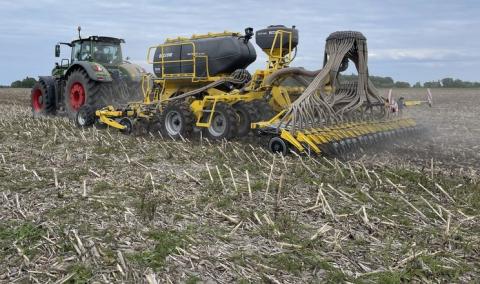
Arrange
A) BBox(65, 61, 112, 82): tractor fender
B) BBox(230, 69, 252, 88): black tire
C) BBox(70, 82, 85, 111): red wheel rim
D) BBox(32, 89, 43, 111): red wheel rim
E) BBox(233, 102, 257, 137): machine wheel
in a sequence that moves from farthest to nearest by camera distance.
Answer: BBox(32, 89, 43, 111): red wheel rim → BBox(70, 82, 85, 111): red wheel rim → BBox(65, 61, 112, 82): tractor fender → BBox(230, 69, 252, 88): black tire → BBox(233, 102, 257, 137): machine wheel

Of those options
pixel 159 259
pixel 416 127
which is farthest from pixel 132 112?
pixel 159 259

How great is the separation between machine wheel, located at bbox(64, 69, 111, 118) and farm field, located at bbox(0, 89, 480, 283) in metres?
5.06

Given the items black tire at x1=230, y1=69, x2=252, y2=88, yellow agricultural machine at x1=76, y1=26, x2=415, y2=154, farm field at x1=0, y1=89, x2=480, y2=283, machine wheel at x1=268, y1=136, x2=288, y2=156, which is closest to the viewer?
farm field at x1=0, y1=89, x2=480, y2=283

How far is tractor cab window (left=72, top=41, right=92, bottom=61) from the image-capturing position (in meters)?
13.4

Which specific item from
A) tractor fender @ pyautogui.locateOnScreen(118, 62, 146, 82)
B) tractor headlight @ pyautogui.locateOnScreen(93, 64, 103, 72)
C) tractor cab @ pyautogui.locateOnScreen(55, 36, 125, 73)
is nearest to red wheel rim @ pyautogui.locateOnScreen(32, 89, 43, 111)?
tractor cab @ pyautogui.locateOnScreen(55, 36, 125, 73)

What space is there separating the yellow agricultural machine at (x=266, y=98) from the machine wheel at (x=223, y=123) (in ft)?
0.06

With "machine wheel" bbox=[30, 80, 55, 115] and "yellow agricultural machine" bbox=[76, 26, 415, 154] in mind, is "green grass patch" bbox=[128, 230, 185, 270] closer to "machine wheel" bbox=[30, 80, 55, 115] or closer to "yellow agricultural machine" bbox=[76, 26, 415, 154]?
"yellow agricultural machine" bbox=[76, 26, 415, 154]

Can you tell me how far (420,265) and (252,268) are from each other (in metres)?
1.20

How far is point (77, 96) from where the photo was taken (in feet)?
43.0

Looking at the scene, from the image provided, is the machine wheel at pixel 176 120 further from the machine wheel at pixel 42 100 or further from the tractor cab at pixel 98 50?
the machine wheel at pixel 42 100

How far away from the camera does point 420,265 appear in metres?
3.52

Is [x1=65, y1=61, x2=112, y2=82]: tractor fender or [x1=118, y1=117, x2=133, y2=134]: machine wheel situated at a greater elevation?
[x1=65, y1=61, x2=112, y2=82]: tractor fender

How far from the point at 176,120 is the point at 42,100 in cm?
688

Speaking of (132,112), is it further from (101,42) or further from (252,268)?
(252,268)
